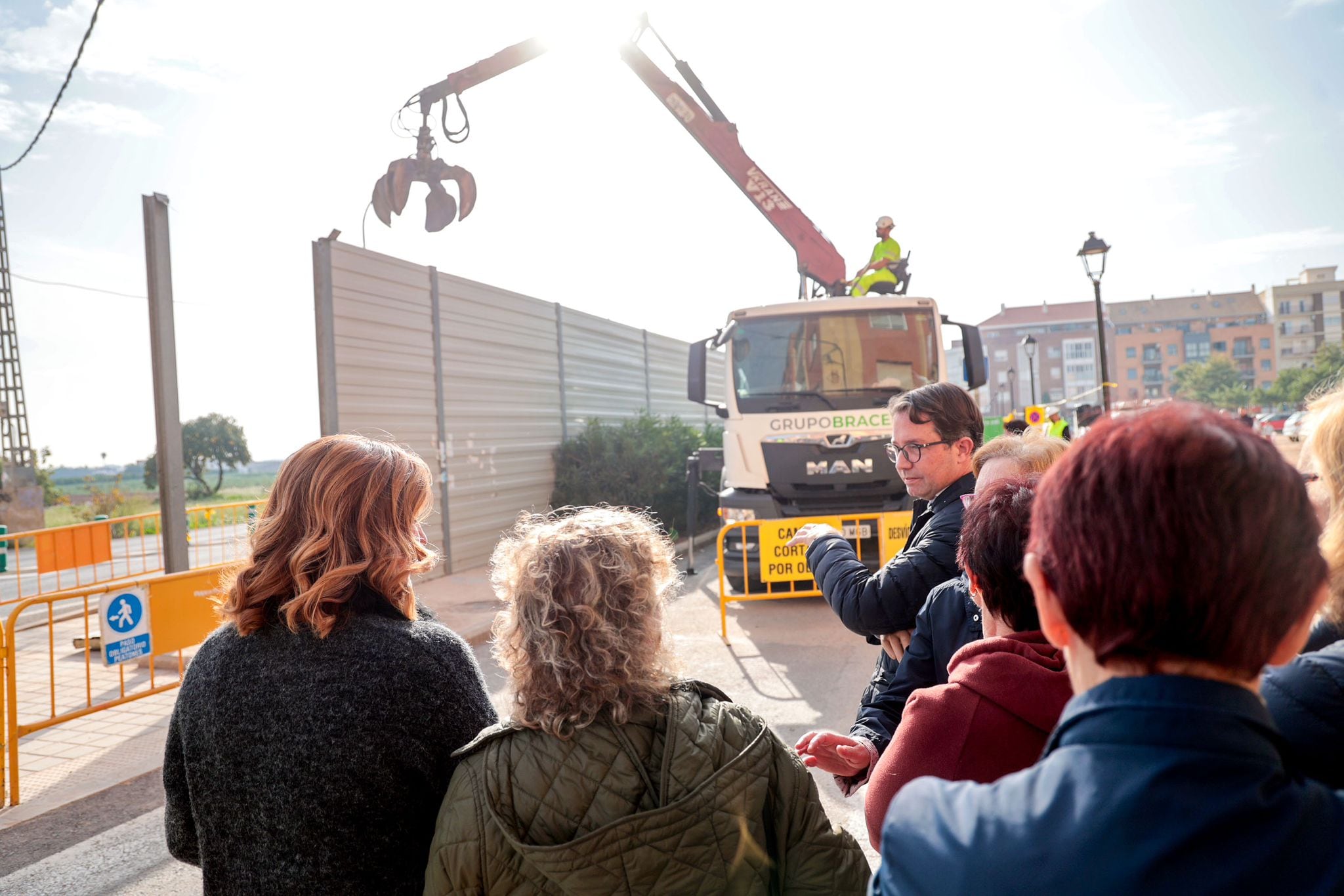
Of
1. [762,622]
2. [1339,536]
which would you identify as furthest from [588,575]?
[762,622]

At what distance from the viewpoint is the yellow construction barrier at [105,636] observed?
14.4 feet

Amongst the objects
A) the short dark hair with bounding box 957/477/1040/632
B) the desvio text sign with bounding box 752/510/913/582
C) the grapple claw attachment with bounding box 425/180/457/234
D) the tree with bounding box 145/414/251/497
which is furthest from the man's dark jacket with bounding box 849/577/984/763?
the tree with bounding box 145/414/251/497

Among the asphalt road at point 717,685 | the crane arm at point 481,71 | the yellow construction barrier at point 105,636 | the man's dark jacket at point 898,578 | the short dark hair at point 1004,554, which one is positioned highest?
the crane arm at point 481,71

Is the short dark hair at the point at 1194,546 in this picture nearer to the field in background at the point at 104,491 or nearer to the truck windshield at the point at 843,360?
the truck windshield at the point at 843,360

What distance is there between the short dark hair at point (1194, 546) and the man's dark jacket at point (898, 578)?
68.7 inches

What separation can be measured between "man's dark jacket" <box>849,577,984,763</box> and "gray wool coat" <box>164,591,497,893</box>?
1.05 m

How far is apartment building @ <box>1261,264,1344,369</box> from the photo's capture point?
258 ft

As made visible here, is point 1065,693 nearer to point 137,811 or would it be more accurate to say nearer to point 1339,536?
point 1339,536

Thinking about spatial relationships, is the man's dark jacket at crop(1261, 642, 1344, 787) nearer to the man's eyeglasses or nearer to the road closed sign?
the man's eyeglasses

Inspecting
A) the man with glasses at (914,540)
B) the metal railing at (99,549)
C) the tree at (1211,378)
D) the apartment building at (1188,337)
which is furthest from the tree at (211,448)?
the apartment building at (1188,337)

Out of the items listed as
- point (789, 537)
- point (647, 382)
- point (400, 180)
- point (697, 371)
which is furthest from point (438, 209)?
point (647, 382)

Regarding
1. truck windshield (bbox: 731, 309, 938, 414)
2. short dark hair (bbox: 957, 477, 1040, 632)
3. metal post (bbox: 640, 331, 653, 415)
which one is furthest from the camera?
metal post (bbox: 640, 331, 653, 415)

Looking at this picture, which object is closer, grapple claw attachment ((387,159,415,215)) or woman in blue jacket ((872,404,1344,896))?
woman in blue jacket ((872,404,1344,896))

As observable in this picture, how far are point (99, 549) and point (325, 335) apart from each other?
12.8ft
